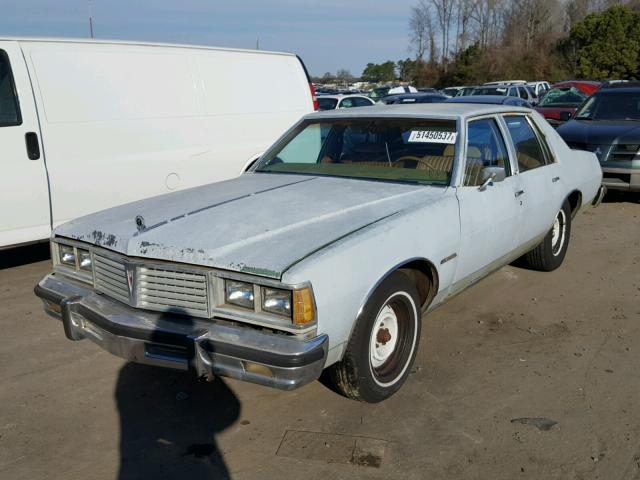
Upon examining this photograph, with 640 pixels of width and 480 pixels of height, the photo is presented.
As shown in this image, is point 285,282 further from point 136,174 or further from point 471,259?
point 136,174

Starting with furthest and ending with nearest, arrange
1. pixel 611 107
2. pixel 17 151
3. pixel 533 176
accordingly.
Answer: pixel 611 107, pixel 17 151, pixel 533 176

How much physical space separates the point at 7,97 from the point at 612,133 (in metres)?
7.50

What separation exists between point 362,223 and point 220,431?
1298 millimetres

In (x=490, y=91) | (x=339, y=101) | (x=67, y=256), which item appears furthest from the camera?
(x=490, y=91)

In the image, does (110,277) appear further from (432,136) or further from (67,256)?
(432,136)

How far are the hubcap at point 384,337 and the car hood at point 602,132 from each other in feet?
21.1

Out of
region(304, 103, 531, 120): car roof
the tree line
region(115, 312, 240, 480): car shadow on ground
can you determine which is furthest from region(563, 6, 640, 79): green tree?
region(115, 312, 240, 480): car shadow on ground

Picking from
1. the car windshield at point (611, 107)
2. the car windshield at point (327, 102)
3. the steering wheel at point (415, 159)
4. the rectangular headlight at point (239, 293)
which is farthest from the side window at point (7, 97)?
the car windshield at point (327, 102)

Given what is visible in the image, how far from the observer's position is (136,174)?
6090 mm

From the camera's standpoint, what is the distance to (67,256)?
12.0ft

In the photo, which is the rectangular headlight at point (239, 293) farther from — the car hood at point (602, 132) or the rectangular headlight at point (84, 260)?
the car hood at point (602, 132)

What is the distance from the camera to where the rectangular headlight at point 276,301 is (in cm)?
282

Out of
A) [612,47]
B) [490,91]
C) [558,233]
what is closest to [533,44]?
[612,47]

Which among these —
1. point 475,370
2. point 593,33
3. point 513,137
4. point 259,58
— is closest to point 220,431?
point 475,370
